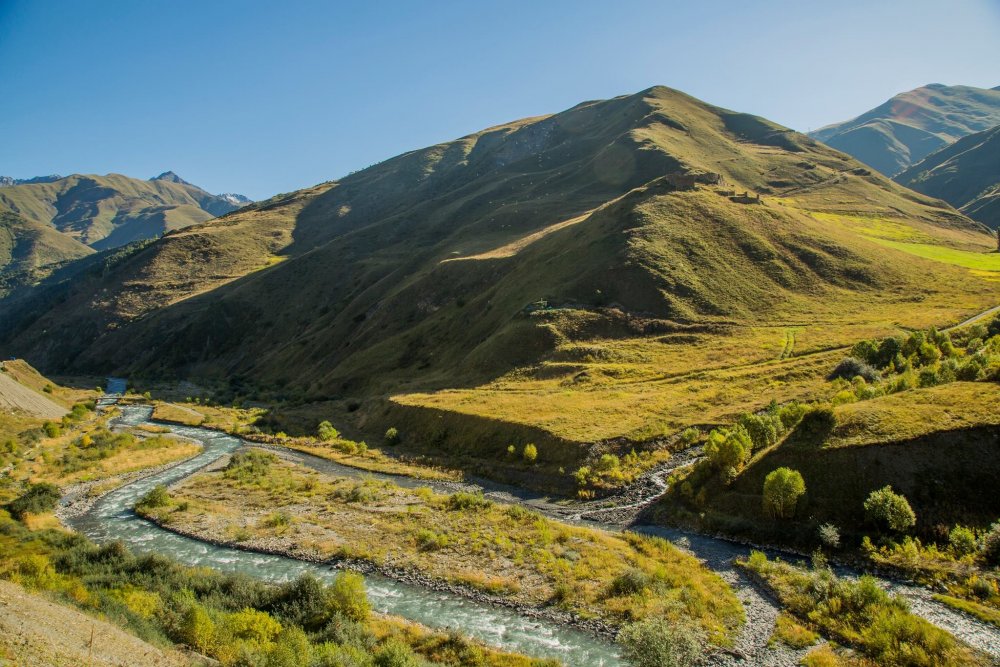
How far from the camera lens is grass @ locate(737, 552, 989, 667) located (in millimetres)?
20156

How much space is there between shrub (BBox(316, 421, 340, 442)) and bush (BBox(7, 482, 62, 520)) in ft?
87.9

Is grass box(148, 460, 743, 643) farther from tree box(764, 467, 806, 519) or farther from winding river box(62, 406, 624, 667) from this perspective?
tree box(764, 467, 806, 519)

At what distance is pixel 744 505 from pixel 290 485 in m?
37.8

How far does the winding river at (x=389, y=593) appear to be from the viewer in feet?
79.0

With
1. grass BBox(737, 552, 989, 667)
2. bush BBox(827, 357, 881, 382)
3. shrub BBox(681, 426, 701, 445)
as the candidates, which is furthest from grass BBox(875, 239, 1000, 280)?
grass BBox(737, 552, 989, 667)

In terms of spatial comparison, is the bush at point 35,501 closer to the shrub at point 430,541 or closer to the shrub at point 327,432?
the shrub at point 327,432

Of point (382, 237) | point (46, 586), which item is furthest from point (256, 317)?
point (46, 586)

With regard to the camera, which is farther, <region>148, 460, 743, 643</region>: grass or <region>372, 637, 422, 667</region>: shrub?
<region>148, 460, 743, 643</region>: grass

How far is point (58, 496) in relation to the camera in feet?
150

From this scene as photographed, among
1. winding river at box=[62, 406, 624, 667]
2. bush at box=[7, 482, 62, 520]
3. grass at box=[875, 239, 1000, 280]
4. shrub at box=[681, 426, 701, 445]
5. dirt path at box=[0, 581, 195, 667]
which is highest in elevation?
grass at box=[875, 239, 1000, 280]

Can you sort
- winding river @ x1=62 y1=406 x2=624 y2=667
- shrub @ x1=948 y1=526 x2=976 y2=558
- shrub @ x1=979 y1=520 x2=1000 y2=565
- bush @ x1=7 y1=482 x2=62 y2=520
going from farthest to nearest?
bush @ x1=7 y1=482 x2=62 y2=520
shrub @ x1=948 y1=526 x2=976 y2=558
shrub @ x1=979 y1=520 x2=1000 y2=565
winding river @ x1=62 y1=406 x2=624 y2=667

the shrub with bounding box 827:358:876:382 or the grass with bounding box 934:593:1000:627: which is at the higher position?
the shrub with bounding box 827:358:876:382

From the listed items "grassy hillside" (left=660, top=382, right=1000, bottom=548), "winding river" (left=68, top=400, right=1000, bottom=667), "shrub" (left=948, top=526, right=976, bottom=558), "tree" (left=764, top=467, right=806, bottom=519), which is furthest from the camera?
"tree" (left=764, top=467, right=806, bottom=519)

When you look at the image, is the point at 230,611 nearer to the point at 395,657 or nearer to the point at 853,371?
the point at 395,657
